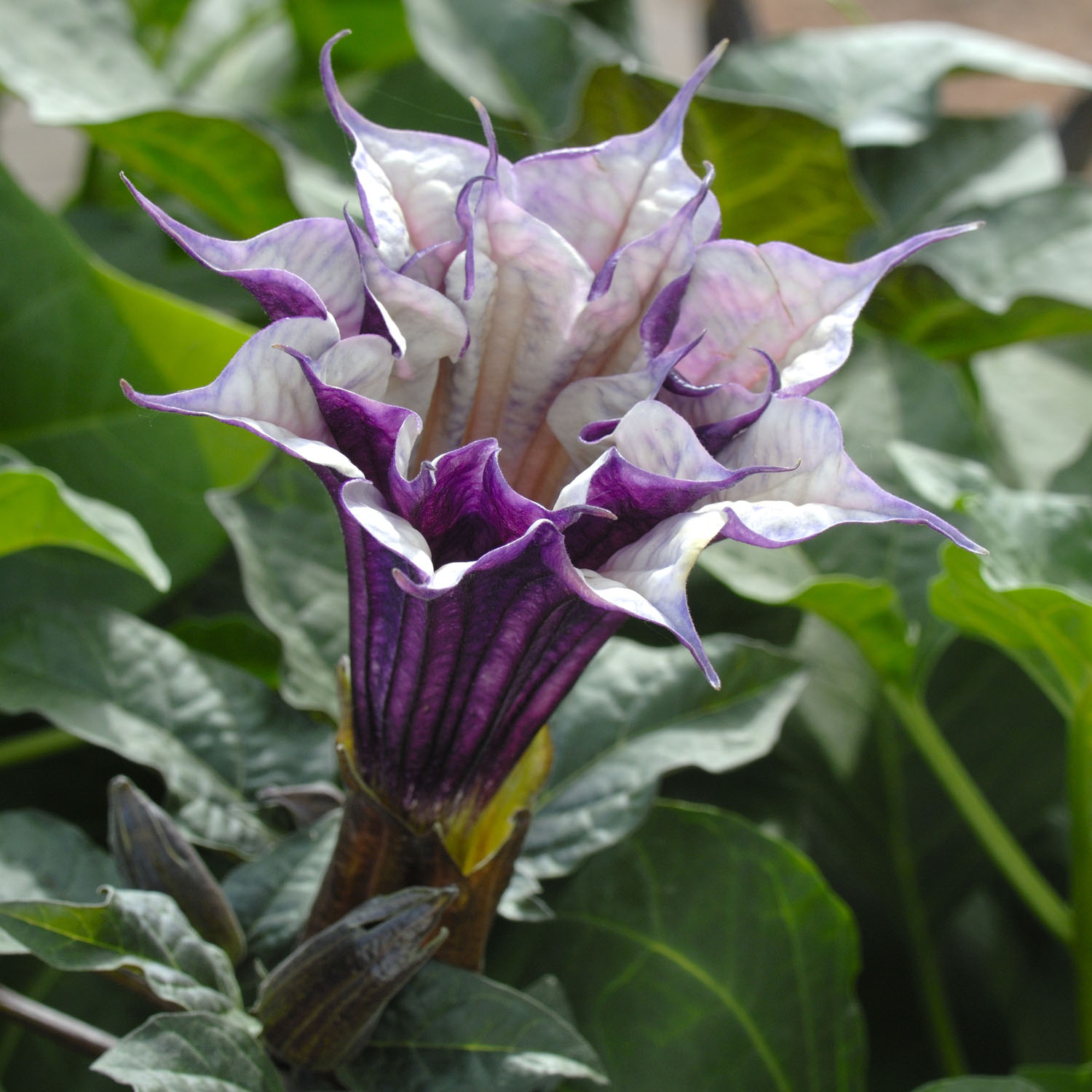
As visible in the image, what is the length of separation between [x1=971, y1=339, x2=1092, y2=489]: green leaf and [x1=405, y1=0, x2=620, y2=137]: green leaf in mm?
219

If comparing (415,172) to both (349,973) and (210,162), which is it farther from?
(210,162)

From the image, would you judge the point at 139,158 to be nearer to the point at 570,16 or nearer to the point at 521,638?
the point at 570,16

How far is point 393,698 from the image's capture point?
0.23 meters

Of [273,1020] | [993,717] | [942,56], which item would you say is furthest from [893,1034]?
[942,56]

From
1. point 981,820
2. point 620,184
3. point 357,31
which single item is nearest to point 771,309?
point 620,184

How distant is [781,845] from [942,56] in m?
0.40

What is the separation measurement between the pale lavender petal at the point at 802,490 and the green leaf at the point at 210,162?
12.7 inches

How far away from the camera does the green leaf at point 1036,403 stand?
55cm

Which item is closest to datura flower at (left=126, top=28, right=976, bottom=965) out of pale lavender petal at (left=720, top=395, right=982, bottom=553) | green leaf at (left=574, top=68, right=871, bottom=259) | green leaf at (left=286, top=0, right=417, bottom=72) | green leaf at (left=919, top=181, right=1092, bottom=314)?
pale lavender petal at (left=720, top=395, right=982, bottom=553)

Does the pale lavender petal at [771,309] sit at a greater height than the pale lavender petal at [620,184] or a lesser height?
lesser

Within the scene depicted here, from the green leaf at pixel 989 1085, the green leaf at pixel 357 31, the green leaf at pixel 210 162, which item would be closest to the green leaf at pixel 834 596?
the green leaf at pixel 989 1085

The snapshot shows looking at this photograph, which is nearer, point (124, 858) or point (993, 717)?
point (124, 858)

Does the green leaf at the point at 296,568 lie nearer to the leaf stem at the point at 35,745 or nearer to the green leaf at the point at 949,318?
the leaf stem at the point at 35,745

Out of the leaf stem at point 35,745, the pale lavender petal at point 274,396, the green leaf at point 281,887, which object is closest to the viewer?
the pale lavender petal at point 274,396
